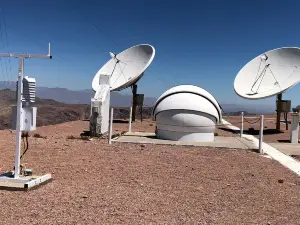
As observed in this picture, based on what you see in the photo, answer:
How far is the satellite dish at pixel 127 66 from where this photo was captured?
27.8 metres

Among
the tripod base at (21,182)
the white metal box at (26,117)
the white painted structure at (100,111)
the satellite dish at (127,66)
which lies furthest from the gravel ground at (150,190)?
the satellite dish at (127,66)

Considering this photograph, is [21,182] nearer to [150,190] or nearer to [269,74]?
[150,190]

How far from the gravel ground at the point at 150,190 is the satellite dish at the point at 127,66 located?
14.9 m

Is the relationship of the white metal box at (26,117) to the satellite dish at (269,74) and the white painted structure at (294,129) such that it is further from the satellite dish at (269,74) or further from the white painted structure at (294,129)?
the satellite dish at (269,74)

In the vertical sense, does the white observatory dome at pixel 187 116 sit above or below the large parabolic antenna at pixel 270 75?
below

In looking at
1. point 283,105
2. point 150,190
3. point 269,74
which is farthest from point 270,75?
point 150,190

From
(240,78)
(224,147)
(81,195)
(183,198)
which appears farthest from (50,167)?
(240,78)

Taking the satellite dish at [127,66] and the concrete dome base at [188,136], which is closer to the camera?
the concrete dome base at [188,136]

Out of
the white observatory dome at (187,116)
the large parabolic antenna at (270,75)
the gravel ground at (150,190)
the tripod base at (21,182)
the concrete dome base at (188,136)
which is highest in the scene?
the large parabolic antenna at (270,75)

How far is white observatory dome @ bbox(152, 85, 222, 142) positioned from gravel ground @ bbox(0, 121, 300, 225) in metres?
4.15

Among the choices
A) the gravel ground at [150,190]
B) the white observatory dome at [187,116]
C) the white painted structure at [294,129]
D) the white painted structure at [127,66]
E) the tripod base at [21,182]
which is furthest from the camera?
the white painted structure at [127,66]

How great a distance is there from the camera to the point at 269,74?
25.7 m

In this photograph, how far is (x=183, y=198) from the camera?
7344mm

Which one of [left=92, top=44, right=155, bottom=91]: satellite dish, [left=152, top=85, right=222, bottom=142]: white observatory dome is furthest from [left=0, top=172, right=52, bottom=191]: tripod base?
[left=92, top=44, right=155, bottom=91]: satellite dish
